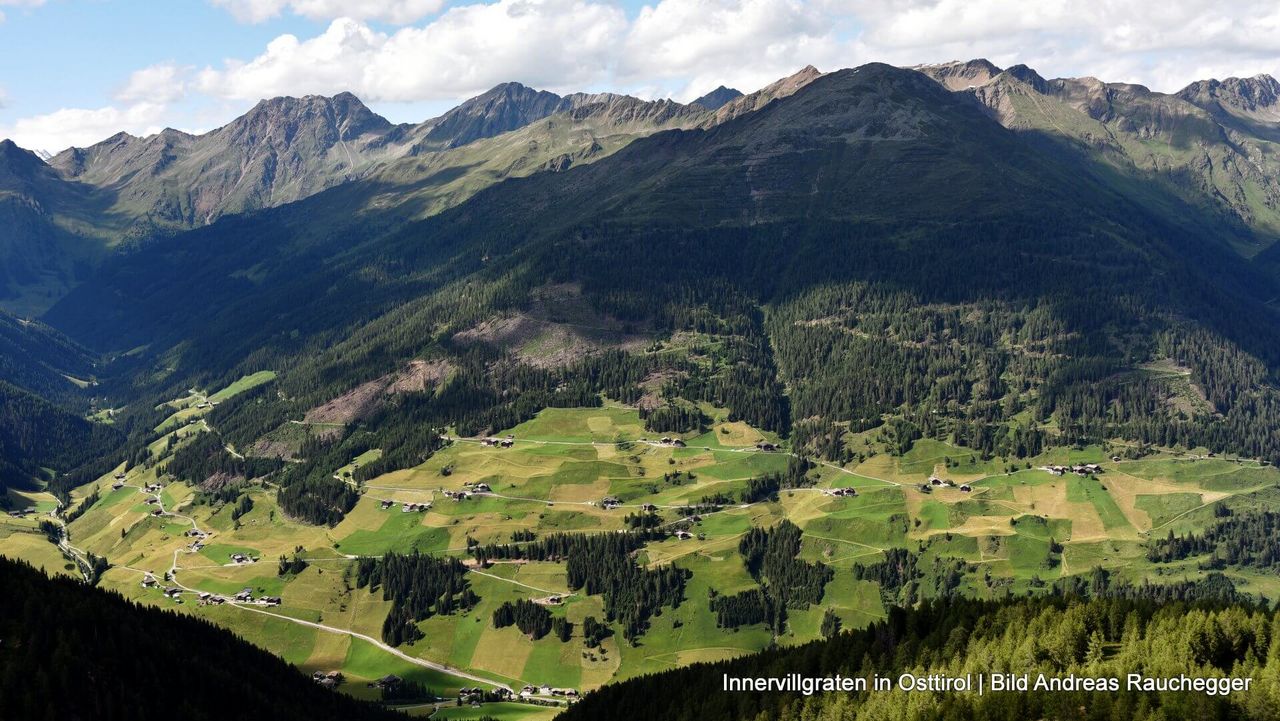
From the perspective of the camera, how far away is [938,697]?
140m

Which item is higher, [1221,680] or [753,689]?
[1221,680]

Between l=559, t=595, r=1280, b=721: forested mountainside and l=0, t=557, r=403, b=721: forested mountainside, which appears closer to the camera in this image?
l=559, t=595, r=1280, b=721: forested mountainside

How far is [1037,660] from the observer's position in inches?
5733

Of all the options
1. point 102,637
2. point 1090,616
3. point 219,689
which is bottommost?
point 219,689

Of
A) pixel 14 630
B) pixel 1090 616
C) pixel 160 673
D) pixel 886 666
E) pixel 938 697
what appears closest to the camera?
pixel 938 697

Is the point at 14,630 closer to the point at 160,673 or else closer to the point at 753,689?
the point at 160,673

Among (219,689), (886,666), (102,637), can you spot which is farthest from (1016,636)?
(102,637)

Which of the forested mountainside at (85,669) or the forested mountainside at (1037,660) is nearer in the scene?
the forested mountainside at (1037,660)

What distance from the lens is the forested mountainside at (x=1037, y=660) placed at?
12075 centimetres

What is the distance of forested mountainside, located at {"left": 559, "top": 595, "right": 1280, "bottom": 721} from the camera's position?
121 m

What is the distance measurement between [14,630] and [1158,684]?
179 m

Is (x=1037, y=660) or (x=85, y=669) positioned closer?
(x=1037, y=660)

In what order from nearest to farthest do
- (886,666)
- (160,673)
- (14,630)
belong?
(886,666) < (14,630) < (160,673)

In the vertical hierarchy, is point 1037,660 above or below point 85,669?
above
